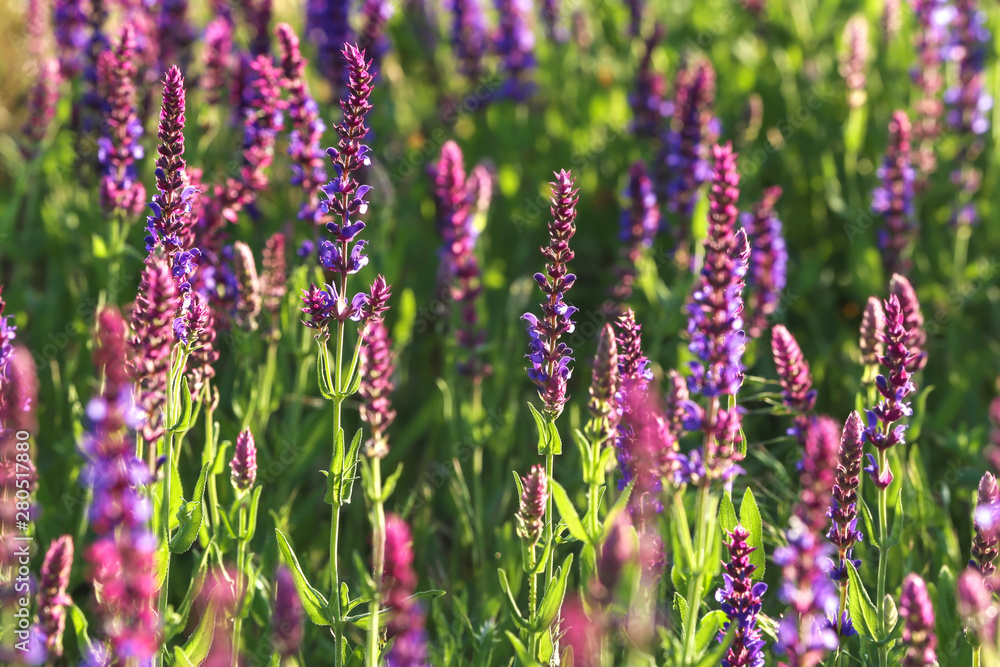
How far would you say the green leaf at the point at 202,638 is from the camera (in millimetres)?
2840

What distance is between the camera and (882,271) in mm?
5223

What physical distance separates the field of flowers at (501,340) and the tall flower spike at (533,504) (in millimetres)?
12

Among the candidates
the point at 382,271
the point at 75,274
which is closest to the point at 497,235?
the point at 382,271

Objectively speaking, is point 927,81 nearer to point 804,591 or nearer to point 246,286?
point 246,286

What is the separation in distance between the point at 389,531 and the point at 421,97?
18.0 ft

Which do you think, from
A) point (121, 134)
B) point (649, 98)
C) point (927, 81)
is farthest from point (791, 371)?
point (927, 81)

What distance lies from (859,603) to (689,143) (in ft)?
8.89

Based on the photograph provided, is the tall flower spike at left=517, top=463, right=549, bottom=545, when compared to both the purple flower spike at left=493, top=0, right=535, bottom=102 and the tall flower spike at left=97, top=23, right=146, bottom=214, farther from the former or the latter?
the purple flower spike at left=493, top=0, right=535, bottom=102

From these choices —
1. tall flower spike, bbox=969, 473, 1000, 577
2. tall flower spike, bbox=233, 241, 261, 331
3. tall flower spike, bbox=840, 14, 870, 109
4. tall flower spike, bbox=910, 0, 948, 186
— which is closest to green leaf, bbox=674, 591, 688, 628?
tall flower spike, bbox=969, 473, 1000, 577

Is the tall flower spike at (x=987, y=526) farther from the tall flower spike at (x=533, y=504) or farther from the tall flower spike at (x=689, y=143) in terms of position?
the tall flower spike at (x=689, y=143)

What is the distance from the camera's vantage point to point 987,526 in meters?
2.52

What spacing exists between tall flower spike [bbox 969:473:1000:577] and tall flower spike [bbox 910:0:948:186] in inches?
131

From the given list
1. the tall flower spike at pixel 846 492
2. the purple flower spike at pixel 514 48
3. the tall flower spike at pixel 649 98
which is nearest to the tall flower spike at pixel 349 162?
the tall flower spike at pixel 846 492

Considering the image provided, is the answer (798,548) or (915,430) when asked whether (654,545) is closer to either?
(798,548)
